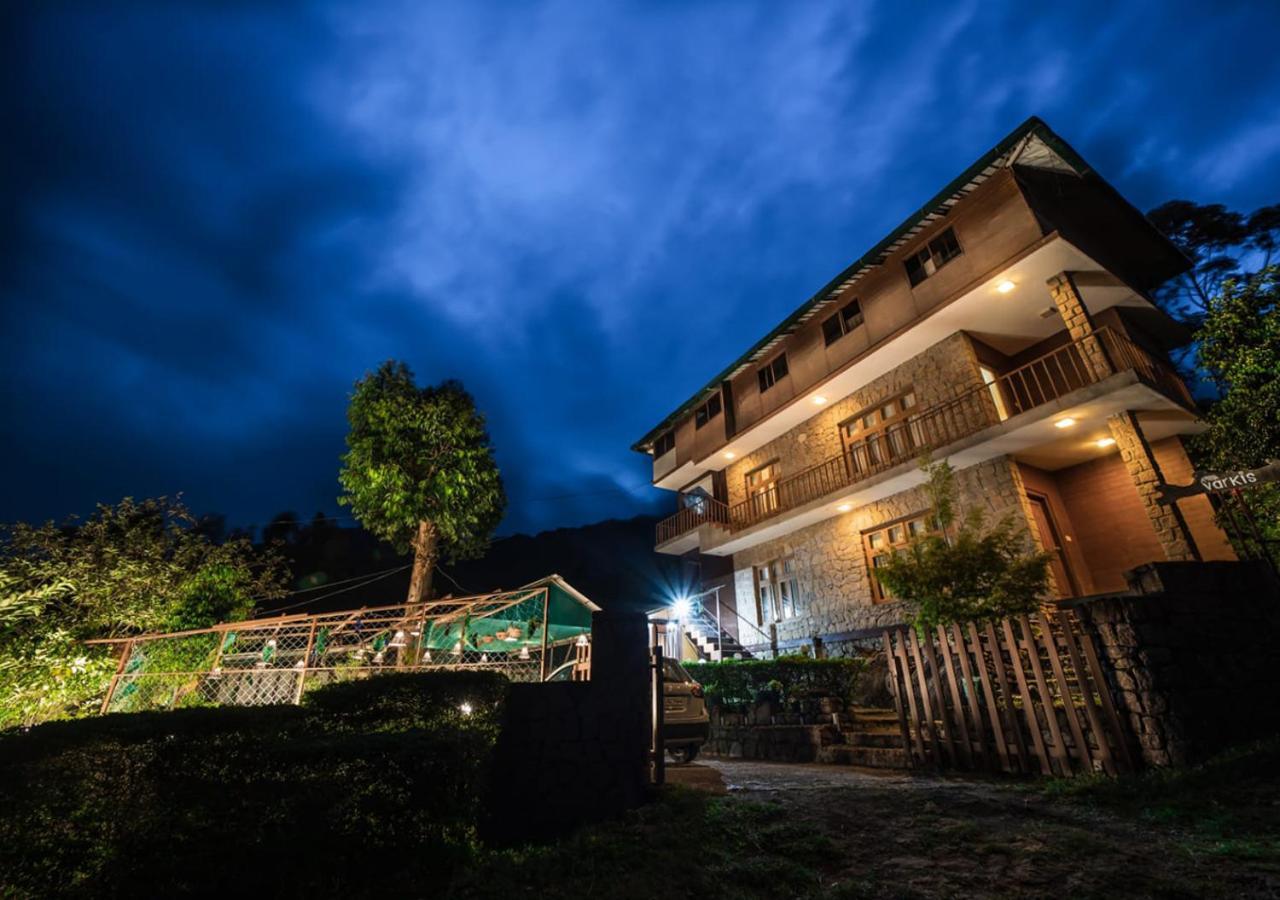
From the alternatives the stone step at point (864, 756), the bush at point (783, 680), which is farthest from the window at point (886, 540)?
the stone step at point (864, 756)

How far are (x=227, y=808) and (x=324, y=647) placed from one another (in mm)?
7957

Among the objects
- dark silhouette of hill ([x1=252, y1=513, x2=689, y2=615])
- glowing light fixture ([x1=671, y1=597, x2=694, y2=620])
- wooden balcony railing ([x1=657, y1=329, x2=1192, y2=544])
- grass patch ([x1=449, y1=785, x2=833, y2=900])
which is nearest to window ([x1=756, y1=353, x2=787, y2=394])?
wooden balcony railing ([x1=657, y1=329, x2=1192, y2=544])

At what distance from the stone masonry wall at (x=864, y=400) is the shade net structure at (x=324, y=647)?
933 cm

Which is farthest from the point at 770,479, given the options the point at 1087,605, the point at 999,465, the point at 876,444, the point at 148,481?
the point at 148,481

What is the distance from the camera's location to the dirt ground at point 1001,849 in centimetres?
290

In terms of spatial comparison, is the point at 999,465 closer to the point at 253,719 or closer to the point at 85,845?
the point at 253,719

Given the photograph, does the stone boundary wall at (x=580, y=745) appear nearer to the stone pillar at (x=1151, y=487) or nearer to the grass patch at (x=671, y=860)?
the grass patch at (x=671, y=860)

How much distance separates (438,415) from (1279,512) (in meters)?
16.1

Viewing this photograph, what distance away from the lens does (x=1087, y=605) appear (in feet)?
19.2

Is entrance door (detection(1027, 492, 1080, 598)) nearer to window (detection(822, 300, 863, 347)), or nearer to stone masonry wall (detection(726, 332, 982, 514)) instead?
stone masonry wall (detection(726, 332, 982, 514))

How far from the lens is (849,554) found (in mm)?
14625

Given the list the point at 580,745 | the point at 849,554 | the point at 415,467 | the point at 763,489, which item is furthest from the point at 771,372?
the point at 580,745

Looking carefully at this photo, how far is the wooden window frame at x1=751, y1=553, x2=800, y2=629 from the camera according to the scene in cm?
1605

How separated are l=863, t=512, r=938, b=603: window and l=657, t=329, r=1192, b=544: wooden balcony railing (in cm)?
155
